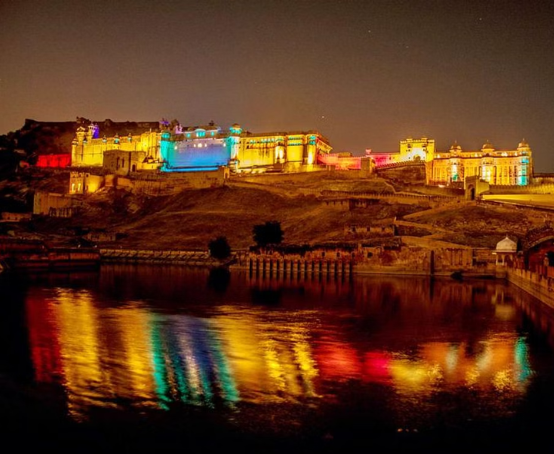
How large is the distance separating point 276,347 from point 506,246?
3226 centimetres

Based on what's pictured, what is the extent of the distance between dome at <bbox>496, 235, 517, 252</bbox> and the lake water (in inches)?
568

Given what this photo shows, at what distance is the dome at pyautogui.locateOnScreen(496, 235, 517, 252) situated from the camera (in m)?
46.7

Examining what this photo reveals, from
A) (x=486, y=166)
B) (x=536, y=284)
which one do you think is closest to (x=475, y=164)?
(x=486, y=166)

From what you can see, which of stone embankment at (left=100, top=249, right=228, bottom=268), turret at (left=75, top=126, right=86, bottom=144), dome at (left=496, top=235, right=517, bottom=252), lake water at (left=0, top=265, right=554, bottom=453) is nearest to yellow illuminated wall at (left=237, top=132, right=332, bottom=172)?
turret at (left=75, top=126, right=86, bottom=144)

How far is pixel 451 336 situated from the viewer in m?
23.2

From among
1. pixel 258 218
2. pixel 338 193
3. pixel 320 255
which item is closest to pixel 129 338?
pixel 320 255

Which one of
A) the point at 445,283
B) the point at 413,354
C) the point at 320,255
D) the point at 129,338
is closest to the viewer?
the point at 413,354

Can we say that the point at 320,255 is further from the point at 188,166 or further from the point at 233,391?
the point at 188,166

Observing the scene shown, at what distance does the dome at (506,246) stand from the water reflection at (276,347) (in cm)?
1034

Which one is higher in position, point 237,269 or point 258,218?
point 258,218

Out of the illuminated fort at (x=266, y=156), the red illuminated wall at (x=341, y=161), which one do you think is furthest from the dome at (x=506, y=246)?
the red illuminated wall at (x=341, y=161)

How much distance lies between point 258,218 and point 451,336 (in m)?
48.5

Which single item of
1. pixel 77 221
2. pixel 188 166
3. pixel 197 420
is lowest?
pixel 197 420

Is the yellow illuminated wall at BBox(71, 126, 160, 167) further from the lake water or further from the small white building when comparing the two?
the lake water
